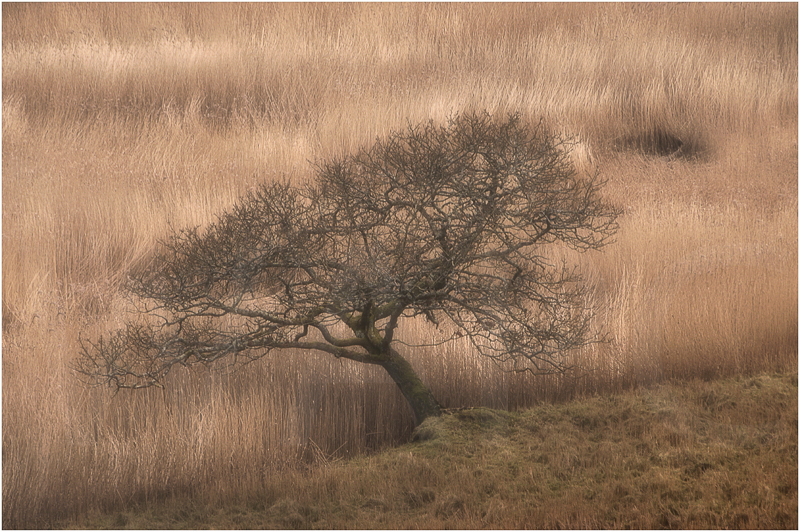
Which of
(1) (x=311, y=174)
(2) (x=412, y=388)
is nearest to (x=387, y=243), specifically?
(2) (x=412, y=388)

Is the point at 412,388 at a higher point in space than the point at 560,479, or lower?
higher

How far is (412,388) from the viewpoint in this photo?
9.25ft

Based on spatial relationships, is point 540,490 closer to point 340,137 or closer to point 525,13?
point 340,137

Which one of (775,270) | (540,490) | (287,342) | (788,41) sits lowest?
(540,490)

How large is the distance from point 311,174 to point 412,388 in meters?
1.99

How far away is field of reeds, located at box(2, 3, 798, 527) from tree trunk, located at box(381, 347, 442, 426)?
16 centimetres

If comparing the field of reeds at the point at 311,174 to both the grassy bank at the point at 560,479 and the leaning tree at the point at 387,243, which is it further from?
the leaning tree at the point at 387,243

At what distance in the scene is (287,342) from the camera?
259 cm

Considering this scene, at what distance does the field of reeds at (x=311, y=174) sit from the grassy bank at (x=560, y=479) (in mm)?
186

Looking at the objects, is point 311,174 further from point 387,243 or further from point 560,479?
point 560,479

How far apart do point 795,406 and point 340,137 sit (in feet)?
10.8

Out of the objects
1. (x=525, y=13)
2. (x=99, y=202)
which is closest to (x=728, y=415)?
(x=99, y=202)

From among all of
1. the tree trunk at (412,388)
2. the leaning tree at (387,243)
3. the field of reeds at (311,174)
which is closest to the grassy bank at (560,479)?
the tree trunk at (412,388)

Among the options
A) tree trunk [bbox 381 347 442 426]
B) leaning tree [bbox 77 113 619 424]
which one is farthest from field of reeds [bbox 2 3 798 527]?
leaning tree [bbox 77 113 619 424]
